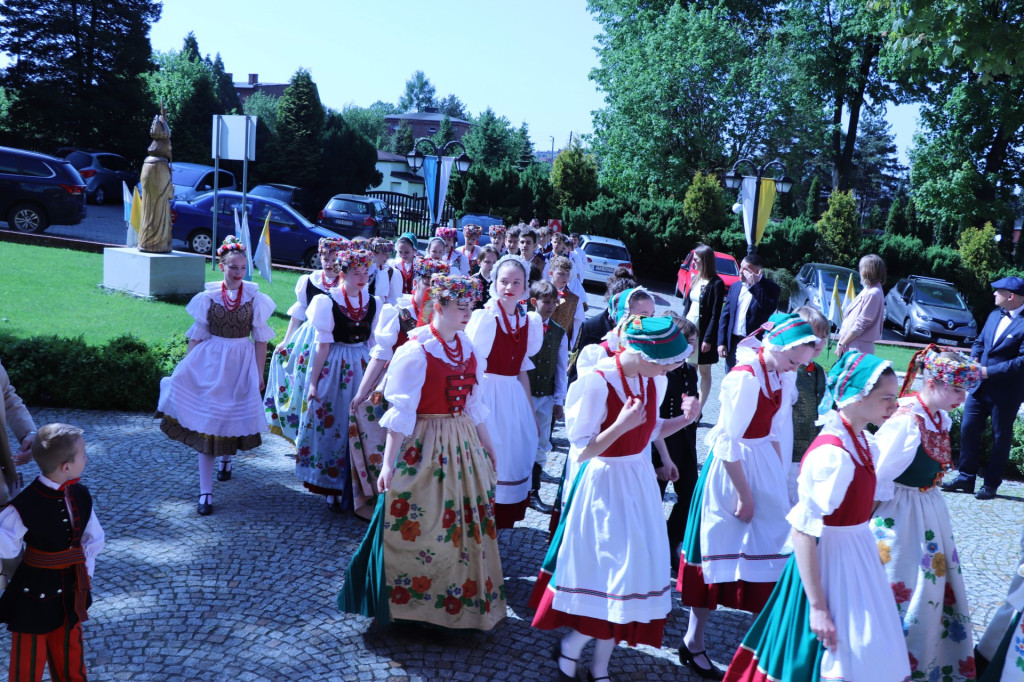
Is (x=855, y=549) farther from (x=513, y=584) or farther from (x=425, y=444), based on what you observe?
(x=513, y=584)

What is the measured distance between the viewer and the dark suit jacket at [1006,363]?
7.24 m

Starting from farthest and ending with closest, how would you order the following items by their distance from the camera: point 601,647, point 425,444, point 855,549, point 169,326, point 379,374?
point 169,326 → point 379,374 → point 425,444 → point 601,647 → point 855,549

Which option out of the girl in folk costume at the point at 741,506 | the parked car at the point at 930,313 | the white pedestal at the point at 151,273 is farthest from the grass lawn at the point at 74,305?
the parked car at the point at 930,313

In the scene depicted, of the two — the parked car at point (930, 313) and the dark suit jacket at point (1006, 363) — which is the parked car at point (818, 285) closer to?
the parked car at point (930, 313)

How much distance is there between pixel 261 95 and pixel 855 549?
1952 inches

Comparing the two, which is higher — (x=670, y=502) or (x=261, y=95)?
(x=261, y=95)

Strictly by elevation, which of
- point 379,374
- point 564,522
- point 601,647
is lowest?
point 601,647

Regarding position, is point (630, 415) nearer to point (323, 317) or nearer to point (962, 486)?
point (323, 317)

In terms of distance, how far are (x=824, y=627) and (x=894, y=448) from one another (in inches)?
38.8

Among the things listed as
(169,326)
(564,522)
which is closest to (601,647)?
(564,522)

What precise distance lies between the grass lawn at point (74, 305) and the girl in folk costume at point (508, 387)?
17.1 ft

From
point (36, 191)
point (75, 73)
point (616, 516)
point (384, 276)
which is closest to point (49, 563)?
point (616, 516)

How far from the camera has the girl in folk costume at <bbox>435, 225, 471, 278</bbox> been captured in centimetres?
1020

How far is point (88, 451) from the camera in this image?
6824 millimetres
